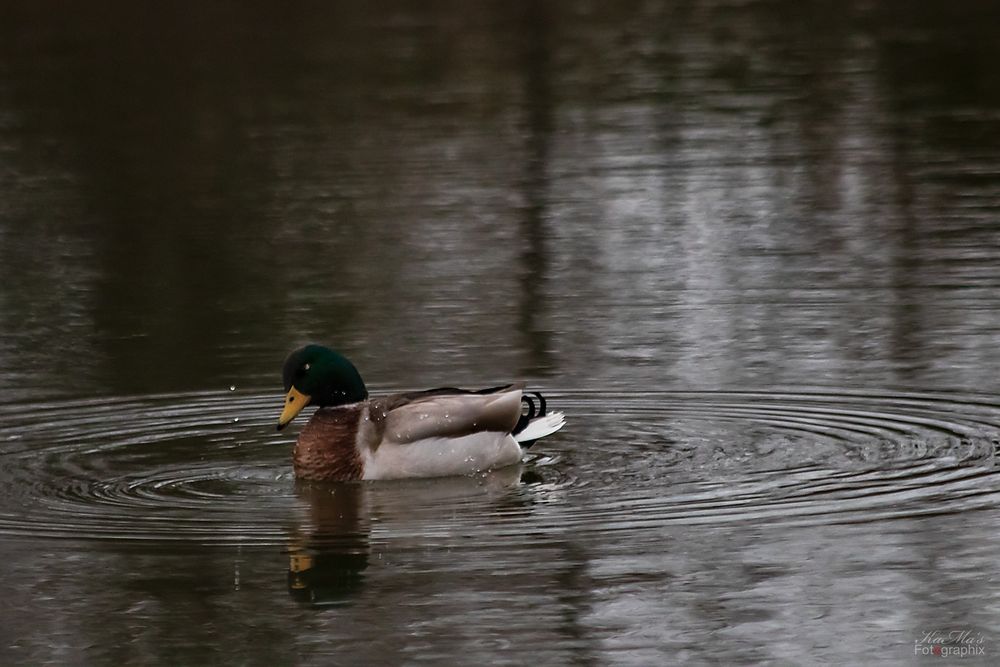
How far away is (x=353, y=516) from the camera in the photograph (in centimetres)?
1104

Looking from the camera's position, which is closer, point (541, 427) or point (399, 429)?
point (399, 429)

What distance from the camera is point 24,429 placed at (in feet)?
42.3

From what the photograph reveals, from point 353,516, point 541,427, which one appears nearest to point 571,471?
point 541,427

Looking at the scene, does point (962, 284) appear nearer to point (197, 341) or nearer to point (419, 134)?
point (197, 341)

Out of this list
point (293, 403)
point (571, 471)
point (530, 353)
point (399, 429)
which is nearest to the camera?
point (571, 471)

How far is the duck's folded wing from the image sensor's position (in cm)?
1173

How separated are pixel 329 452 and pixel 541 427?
1.16m

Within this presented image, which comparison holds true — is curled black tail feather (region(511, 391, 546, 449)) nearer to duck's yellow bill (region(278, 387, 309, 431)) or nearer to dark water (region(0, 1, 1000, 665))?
dark water (region(0, 1, 1000, 665))

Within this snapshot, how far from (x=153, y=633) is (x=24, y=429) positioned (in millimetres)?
4129

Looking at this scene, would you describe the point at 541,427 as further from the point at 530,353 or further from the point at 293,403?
the point at 530,353

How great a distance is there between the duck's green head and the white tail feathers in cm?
95

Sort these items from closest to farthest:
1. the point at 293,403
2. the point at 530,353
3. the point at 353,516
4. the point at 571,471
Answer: the point at 353,516 → the point at 571,471 → the point at 293,403 → the point at 530,353

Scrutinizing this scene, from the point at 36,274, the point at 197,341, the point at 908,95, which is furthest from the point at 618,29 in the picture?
the point at 197,341

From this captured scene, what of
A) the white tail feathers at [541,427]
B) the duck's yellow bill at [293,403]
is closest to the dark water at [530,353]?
the white tail feathers at [541,427]
